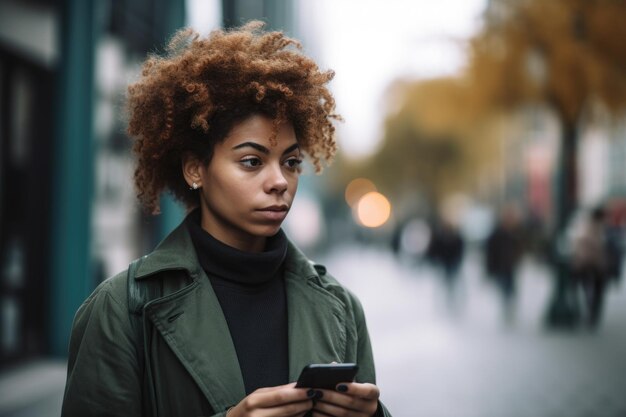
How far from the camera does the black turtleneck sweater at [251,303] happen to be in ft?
6.72

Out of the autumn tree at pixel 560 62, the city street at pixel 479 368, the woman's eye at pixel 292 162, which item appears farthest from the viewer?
the autumn tree at pixel 560 62

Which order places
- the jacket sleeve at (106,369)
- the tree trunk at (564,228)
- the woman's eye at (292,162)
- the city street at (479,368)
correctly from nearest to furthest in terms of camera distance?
1. the jacket sleeve at (106,369)
2. the woman's eye at (292,162)
3. the city street at (479,368)
4. the tree trunk at (564,228)

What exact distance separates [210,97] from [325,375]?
91 cm

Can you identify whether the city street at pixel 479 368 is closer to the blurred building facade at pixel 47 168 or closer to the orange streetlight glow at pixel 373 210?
the blurred building facade at pixel 47 168

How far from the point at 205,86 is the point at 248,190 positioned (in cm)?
35

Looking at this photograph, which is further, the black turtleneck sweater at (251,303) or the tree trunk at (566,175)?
the tree trunk at (566,175)

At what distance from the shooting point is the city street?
6.39 meters

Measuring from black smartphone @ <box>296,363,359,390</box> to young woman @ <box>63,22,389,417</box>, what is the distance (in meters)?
0.02

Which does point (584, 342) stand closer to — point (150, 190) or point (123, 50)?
point (123, 50)

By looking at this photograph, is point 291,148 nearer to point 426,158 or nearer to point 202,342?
point 202,342

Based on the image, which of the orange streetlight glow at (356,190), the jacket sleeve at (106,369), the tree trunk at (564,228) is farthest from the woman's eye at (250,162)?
the orange streetlight glow at (356,190)

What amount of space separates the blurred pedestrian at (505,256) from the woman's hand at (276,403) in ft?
36.0

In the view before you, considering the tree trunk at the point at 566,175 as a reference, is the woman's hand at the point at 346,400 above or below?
below

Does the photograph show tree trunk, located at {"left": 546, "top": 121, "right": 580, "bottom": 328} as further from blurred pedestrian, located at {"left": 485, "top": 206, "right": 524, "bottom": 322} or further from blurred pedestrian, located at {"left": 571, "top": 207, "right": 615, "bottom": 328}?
blurred pedestrian, located at {"left": 485, "top": 206, "right": 524, "bottom": 322}
